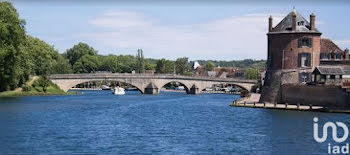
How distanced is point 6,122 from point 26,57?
1764 inches

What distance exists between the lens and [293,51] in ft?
249

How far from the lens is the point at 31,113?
6706cm

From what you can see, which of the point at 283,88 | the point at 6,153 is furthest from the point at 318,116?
the point at 6,153

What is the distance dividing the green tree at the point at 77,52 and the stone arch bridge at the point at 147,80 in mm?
59631

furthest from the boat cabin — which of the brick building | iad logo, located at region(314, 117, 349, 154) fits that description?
iad logo, located at region(314, 117, 349, 154)

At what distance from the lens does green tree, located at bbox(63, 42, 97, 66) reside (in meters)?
190

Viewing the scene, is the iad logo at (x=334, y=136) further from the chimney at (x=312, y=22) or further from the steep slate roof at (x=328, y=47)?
the steep slate roof at (x=328, y=47)

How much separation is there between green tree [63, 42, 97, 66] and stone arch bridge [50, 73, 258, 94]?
59631 millimetres

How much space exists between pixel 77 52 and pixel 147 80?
200 feet

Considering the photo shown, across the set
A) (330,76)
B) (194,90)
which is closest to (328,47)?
(330,76)

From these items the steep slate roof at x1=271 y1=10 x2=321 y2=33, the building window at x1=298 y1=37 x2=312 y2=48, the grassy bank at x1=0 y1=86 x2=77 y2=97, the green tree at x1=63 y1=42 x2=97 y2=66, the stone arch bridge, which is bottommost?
the grassy bank at x1=0 y1=86 x2=77 y2=97

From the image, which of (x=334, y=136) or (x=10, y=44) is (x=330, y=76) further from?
(x=10, y=44)

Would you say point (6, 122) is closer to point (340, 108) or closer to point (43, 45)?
point (340, 108)

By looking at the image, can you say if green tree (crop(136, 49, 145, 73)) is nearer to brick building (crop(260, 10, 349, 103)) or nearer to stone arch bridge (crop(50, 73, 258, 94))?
stone arch bridge (crop(50, 73, 258, 94))
